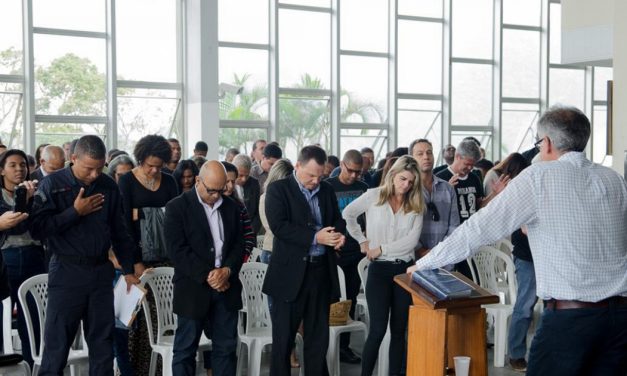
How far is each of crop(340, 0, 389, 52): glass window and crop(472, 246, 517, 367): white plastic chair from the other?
8.21m

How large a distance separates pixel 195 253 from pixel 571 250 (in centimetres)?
259

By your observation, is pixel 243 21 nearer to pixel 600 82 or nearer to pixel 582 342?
pixel 600 82

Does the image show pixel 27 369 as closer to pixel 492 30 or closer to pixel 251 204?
pixel 251 204

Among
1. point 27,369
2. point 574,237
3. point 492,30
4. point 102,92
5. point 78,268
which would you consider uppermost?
point 492,30

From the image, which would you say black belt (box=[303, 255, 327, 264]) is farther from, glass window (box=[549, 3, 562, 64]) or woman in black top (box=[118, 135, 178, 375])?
glass window (box=[549, 3, 562, 64])

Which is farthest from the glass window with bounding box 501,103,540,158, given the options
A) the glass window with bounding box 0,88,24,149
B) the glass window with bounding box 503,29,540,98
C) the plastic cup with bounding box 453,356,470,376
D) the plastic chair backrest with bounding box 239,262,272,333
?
the plastic cup with bounding box 453,356,470,376

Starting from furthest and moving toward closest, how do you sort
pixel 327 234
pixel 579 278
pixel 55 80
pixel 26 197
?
pixel 55 80 → pixel 327 234 → pixel 26 197 → pixel 579 278

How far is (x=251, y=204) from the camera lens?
27.0 feet

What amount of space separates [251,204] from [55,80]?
18.5 feet

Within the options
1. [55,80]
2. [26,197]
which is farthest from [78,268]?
[55,80]

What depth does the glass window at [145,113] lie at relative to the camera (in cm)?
1325

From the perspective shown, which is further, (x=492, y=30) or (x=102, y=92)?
(x=492, y=30)

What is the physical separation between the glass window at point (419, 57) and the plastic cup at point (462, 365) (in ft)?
41.5

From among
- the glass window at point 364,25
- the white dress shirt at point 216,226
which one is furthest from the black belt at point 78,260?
the glass window at point 364,25
